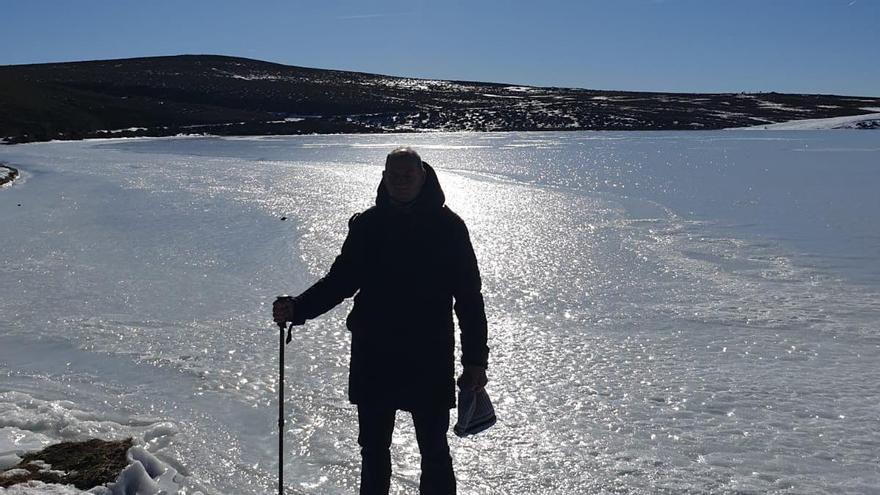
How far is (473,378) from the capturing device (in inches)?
126

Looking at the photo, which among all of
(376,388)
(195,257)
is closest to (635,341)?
(376,388)

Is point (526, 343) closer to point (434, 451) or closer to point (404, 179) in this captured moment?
point (434, 451)

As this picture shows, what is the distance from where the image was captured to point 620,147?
34.8m

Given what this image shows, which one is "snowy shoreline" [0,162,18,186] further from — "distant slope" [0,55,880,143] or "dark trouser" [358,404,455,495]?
"dark trouser" [358,404,455,495]

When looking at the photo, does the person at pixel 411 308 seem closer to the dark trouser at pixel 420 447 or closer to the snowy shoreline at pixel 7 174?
the dark trouser at pixel 420 447

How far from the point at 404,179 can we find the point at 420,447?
45.4 inches

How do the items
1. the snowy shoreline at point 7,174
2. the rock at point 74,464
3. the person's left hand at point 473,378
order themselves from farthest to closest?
the snowy shoreline at point 7,174
the rock at point 74,464
the person's left hand at point 473,378

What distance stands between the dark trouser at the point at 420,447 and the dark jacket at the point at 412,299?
6 cm

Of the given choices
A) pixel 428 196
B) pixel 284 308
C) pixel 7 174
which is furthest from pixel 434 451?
pixel 7 174

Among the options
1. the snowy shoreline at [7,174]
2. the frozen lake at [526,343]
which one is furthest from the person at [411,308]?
the snowy shoreline at [7,174]

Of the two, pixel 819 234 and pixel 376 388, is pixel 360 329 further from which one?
pixel 819 234

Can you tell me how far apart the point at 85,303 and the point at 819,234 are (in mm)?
9817

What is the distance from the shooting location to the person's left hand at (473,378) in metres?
3.20

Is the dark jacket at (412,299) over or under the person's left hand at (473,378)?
over
